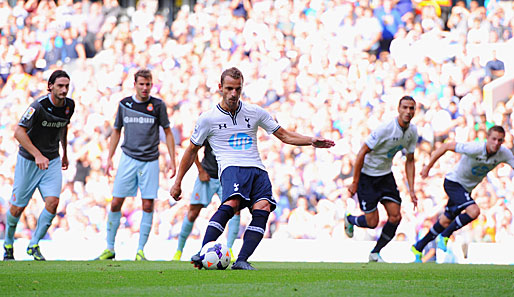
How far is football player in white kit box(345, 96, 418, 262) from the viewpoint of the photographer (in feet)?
32.7

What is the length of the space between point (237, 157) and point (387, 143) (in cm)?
369

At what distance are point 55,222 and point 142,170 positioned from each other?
15.1 ft

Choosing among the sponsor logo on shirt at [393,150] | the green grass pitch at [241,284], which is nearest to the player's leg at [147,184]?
the sponsor logo on shirt at [393,150]

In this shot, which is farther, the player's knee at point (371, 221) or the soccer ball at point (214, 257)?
the player's knee at point (371, 221)

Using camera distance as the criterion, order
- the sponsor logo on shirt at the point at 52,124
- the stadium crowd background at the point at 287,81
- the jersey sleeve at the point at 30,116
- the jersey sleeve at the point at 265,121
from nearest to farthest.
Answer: the jersey sleeve at the point at 265,121
the jersey sleeve at the point at 30,116
the sponsor logo on shirt at the point at 52,124
the stadium crowd background at the point at 287,81

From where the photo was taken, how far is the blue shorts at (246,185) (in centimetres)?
671

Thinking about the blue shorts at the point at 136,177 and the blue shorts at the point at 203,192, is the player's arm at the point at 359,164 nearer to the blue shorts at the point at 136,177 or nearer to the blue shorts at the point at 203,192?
the blue shorts at the point at 203,192

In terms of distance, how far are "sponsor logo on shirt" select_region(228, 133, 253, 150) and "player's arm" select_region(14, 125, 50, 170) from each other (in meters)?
2.75

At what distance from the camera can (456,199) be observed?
1080cm

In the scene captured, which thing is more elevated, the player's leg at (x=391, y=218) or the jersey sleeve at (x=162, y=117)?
the jersey sleeve at (x=162, y=117)

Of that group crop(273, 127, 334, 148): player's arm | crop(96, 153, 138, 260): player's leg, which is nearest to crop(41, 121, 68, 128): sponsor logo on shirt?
crop(96, 153, 138, 260): player's leg

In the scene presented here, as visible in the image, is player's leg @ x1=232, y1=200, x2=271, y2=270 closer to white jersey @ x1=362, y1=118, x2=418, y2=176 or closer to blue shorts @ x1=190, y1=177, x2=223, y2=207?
white jersey @ x1=362, y1=118, x2=418, y2=176

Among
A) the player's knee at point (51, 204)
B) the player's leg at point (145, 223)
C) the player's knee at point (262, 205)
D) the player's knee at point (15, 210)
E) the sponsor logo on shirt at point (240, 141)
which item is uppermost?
the sponsor logo on shirt at point (240, 141)

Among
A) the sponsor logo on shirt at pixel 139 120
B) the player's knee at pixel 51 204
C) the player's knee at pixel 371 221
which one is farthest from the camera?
the player's knee at pixel 371 221
